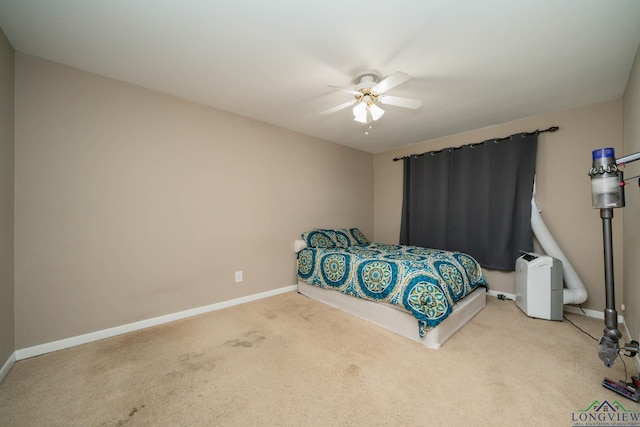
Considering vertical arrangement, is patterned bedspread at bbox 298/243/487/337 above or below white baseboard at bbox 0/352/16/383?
above

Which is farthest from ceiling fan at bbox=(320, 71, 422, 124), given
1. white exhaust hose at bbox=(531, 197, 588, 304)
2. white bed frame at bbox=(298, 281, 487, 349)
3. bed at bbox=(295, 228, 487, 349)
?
white exhaust hose at bbox=(531, 197, 588, 304)

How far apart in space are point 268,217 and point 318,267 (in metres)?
0.95

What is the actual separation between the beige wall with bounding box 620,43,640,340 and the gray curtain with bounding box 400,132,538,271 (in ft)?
2.59

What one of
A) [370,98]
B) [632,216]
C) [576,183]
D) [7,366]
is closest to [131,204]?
[7,366]

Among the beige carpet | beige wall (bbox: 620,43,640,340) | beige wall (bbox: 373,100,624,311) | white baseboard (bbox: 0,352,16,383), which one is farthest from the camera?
beige wall (bbox: 373,100,624,311)

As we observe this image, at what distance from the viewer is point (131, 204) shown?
7.59 feet

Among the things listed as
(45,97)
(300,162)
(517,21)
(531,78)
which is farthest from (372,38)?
(45,97)

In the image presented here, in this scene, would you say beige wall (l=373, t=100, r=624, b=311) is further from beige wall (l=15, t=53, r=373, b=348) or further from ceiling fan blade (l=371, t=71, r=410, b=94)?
beige wall (l=15, t=53, r=373, b=348)

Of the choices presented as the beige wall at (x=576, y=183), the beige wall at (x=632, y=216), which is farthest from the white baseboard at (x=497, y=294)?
the beige wall at (x=632, y=216)

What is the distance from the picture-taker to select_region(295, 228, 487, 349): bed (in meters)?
2.03

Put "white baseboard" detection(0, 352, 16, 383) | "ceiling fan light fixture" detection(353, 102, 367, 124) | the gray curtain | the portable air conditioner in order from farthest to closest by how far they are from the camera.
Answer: the gray curtain → the portable air conditioner → "ceiling fan light fixture" detection(353, 102, 367, 124) → "white baseboard" detection(0, 352, 16, 383)

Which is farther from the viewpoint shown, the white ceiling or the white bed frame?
the white bed frame

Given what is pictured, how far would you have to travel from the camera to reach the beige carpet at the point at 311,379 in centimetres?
134

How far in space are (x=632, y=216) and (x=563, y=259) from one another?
34.8 inches
